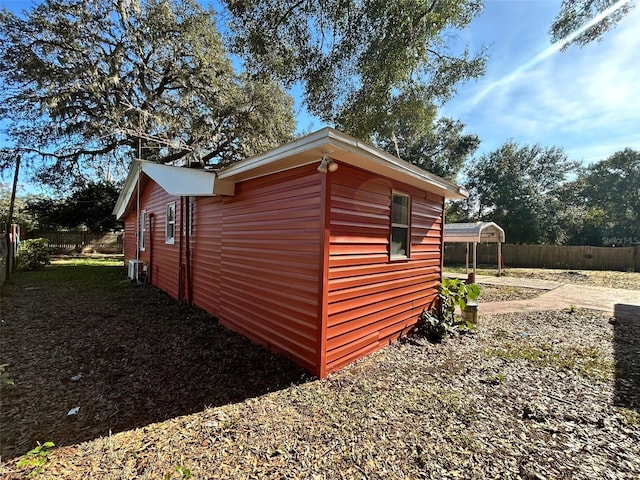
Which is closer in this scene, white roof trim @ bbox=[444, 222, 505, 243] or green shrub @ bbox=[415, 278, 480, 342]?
green shrub @ bbox=[415, 278, 480, 342]

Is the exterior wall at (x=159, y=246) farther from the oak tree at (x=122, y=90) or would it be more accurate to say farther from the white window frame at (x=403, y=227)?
the white window frame at (x=403, y=227)

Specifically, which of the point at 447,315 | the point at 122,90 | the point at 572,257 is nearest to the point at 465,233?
the point at 447,315

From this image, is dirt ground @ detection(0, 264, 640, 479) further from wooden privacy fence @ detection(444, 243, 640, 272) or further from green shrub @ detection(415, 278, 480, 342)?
wooden privacy fence @ detection(444, 243, 640, 272)

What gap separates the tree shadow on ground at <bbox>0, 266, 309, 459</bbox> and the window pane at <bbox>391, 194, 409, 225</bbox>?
2641 mm

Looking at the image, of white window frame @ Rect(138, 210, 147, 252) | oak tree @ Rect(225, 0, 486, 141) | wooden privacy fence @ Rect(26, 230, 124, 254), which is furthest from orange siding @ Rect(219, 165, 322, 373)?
wooden privacy fence @ Rect(26, 230, 124, 254)

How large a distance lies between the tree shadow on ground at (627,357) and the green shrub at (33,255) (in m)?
17.6

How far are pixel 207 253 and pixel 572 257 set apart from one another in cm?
2182

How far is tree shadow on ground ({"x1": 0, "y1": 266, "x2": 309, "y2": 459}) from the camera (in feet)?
9.02

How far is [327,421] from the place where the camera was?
2.75m

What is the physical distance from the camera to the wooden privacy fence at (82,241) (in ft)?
63.5

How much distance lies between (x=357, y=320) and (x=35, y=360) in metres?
4.28

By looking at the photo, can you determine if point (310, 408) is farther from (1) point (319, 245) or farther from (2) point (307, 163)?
(2) point (307, 163)

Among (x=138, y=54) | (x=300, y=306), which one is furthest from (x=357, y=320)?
(x=138, y=54)

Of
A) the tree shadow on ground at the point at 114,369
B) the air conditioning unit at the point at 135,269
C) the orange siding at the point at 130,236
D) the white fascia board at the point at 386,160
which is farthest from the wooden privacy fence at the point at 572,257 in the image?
the orange siding at the point at 130,236
